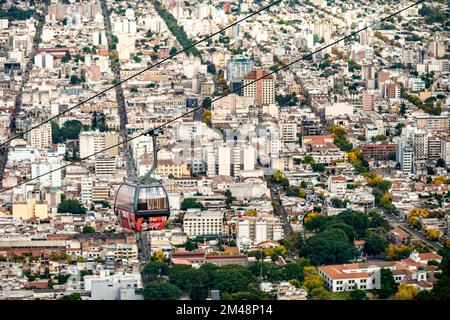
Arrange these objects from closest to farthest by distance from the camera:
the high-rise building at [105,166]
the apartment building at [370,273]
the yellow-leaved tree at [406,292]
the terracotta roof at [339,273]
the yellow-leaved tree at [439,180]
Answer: the yellow-leaved tree at [406,292], the apartment building at [370,273], the terracotta roof at [339,273], the high-rise building at [105,166], the yellow-leaved tree at [439,180]

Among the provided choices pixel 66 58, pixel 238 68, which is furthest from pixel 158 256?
pixel 66 58

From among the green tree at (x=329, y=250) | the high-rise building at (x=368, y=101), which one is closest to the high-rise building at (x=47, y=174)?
the green tree at (x=329, y=250)

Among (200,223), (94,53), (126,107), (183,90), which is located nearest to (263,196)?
(200,223)

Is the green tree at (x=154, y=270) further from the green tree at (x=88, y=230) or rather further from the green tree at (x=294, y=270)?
the green tree at (x=88, y=230)

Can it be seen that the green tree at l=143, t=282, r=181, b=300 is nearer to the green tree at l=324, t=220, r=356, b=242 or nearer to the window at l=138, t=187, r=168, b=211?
the green tree at l=324, t=220, r=356, b=242

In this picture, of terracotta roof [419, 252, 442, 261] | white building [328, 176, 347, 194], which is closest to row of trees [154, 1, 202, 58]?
white building [328, 176, 347, 194]
